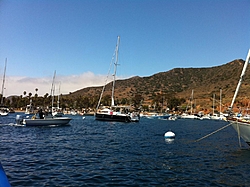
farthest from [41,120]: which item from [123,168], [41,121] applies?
[123,168]

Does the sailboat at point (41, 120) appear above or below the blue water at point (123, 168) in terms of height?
above

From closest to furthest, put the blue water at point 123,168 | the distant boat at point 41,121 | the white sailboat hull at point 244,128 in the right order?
1. the blue water at point 123,168
2. the white sailboat hull at point 244,128
3. the distant boat at point 41,121

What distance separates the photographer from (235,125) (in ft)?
85.1

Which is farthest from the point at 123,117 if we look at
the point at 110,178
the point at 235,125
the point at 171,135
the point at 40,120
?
the point at 110,178

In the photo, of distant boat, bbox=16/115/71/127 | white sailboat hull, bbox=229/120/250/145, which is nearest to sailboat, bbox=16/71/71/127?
distant boat, bbox=16/115/71/127

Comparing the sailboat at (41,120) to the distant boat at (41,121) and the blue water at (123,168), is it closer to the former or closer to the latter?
the distant boat at (41,121)

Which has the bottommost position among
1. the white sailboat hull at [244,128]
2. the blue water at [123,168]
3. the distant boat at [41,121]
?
the blue water at [123,168]

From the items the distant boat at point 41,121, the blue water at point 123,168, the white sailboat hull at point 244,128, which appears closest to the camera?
the blue water at point 123,168

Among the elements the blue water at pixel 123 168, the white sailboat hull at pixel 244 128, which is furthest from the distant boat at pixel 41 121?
the white sailboat hull at pixel 244 128

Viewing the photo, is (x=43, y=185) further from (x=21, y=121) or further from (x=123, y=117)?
(x=123, y=117)

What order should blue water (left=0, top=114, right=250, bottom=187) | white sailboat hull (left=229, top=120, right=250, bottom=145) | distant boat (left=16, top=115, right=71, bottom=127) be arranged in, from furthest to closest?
distant boat (left=16, top=115, right=71, bottom=127)
white sailboat hull (left=229, top=120, right=250, bottom=145)
blue water (left=0, top=114, right=250, bottom=187)

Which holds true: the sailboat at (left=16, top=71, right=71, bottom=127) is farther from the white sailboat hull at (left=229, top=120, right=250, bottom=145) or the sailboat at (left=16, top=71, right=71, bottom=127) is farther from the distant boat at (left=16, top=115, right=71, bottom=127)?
the white sailboat hull at (left=229, top=120, right=250, bottom=145)

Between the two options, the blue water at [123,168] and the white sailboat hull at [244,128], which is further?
the white sailboat hull at [244,128]

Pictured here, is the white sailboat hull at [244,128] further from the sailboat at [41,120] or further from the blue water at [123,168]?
the sailboat at [41,120]
